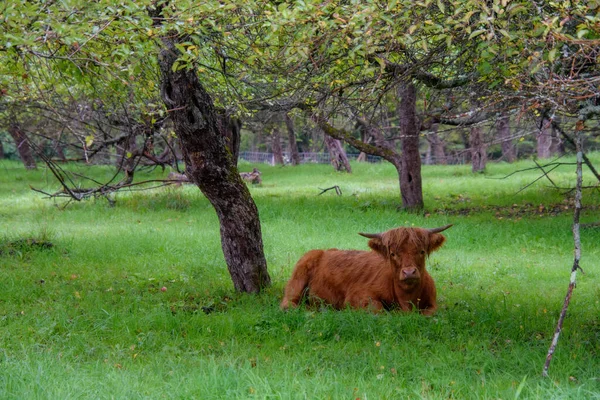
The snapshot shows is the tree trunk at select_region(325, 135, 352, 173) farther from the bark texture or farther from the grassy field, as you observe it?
the grassy field

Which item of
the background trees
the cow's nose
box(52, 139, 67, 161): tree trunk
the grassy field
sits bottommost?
the grassy field

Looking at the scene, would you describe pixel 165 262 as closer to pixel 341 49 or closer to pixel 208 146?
pixel 208 146

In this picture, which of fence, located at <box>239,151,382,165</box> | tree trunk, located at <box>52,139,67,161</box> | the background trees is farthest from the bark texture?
fence, located at <box>239,151,382,165</box>

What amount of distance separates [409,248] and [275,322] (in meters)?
1.75

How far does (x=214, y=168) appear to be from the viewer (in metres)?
8.36

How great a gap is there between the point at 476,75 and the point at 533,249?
5953 millimetres

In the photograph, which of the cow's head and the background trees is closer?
the background trees

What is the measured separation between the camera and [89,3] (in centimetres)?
661

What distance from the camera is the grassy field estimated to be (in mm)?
5246

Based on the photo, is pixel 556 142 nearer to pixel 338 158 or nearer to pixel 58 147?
pixel 338 158

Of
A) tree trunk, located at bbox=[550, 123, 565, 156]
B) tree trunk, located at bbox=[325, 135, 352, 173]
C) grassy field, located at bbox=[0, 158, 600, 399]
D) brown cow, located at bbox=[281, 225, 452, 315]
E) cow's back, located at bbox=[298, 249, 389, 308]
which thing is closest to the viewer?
grassy field, located at bbox=[0, 158, 600, 399]

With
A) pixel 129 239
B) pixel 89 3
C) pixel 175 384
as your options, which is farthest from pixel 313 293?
pixel 129 239

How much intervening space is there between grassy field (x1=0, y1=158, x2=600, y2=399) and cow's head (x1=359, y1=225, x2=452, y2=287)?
50 centimetres

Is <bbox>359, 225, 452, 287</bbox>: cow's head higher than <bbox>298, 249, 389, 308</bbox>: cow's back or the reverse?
higher
